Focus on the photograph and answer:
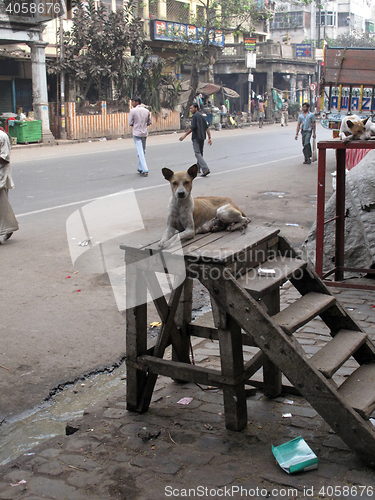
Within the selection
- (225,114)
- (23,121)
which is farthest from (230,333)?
(225,114)

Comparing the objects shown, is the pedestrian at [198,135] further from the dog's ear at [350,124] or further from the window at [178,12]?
the window at [178,12]

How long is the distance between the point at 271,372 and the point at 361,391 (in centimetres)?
63

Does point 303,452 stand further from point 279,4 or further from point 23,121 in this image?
point 279,4

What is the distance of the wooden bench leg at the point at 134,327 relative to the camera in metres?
3.35

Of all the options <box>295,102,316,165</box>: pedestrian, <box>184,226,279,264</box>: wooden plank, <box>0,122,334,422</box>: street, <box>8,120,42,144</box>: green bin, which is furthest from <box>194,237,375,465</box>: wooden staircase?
<box>8,120,42,144</box>: green bin

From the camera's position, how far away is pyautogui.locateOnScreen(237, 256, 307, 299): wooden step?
9.98 feet

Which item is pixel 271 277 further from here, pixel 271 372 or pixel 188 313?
pixel 188 313

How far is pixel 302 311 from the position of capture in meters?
3.24

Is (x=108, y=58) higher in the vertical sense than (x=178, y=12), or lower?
lower

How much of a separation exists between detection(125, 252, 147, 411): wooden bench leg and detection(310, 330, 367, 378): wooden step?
42.3 inches

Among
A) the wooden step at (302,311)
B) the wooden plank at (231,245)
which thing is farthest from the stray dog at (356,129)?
the wooden step at (302,311)

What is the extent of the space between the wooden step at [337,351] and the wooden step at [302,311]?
0.20 meters

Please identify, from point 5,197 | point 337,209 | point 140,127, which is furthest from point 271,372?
point 140,127

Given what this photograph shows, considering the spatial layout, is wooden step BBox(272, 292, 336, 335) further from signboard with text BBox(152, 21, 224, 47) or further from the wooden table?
signboard with text BBox(152, 21, 224, 47)
